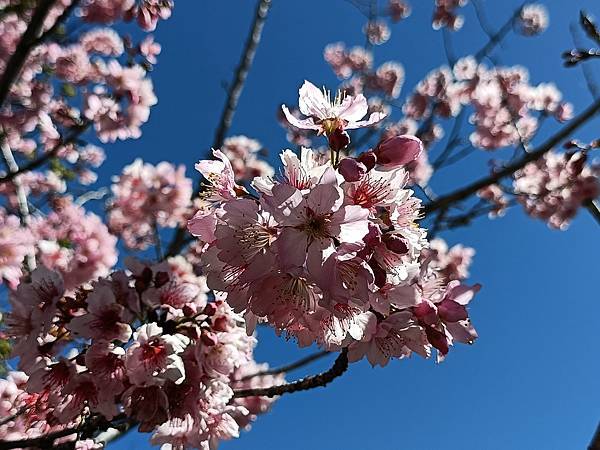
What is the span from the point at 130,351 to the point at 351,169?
1.05 meters

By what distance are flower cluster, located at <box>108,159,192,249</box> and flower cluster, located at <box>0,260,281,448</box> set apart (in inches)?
131

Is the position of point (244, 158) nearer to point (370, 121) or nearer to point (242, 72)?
point (242, 72)

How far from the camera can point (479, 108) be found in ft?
29.9

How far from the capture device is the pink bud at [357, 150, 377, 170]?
1.42 meters

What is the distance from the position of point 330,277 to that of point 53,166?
5208mm

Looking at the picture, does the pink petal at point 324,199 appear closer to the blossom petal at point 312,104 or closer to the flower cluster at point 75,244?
the blossom petal at point 312,104

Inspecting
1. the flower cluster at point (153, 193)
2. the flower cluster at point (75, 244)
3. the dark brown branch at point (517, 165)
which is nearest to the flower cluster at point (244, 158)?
the flower cluster at point (153, 193)

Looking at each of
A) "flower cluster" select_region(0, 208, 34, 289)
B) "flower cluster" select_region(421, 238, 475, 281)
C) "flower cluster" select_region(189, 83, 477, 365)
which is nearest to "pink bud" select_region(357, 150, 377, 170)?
"flower cluster" select_region(189, 83, 477, 365)

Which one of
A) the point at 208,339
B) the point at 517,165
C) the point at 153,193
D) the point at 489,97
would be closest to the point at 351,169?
the point at 208,339

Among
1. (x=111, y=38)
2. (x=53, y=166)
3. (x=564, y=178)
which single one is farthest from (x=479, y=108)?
(x=53, y=166)

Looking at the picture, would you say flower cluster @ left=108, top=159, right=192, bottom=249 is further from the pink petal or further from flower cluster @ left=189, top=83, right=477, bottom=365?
the pink petal

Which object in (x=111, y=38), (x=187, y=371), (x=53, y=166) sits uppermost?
(x=111, y=38)

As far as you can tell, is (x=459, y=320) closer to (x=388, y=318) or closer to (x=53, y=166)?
(x=388, y=318)

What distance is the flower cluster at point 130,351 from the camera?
1.84m
